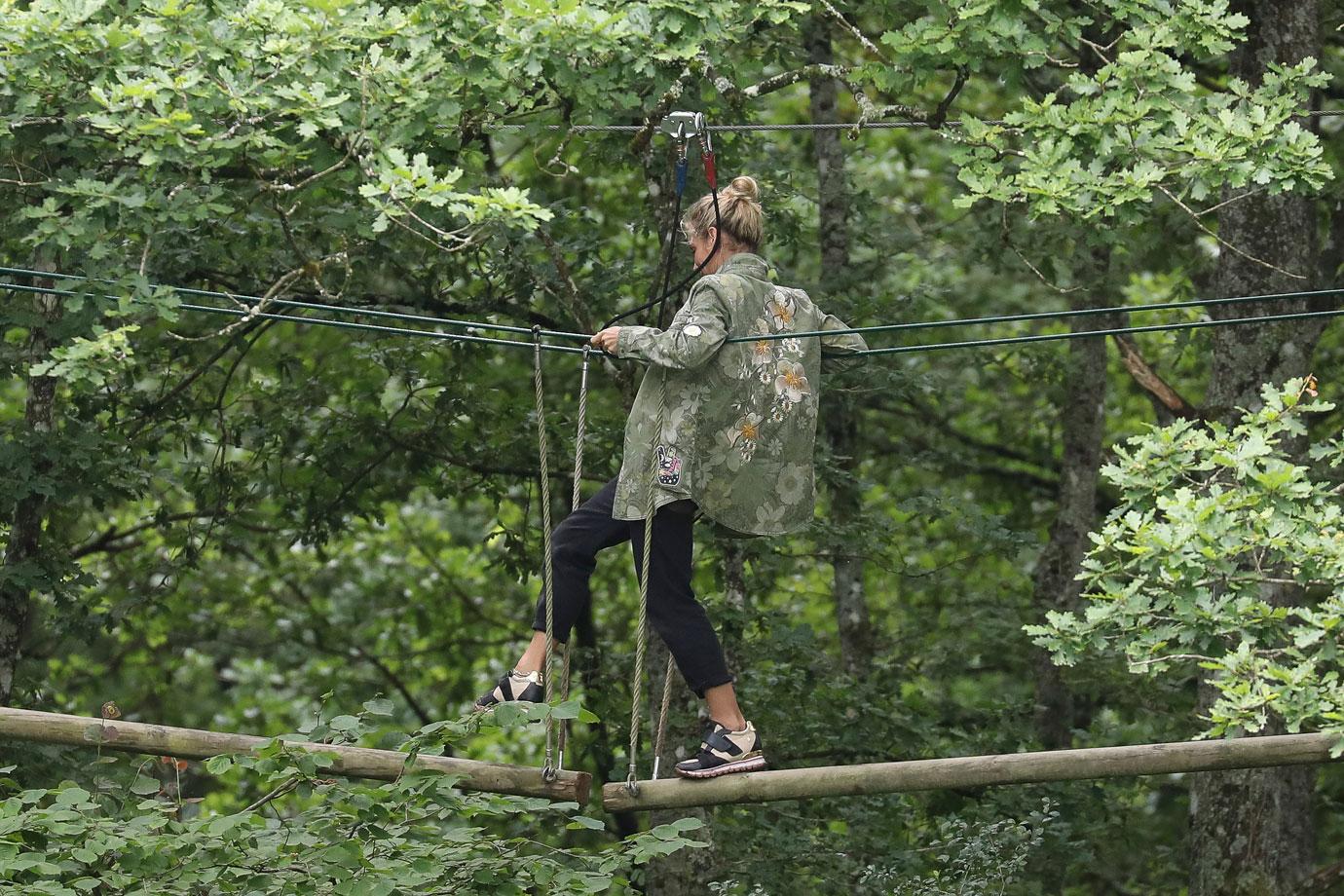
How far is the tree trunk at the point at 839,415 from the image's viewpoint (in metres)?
8.09

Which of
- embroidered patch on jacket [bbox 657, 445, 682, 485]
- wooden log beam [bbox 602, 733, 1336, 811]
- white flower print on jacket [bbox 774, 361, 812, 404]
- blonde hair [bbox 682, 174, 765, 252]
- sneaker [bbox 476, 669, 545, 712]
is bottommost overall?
wooden log beam [bbox 602, 733, 1336, 811]

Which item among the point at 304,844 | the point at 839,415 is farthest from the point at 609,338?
the point at 839,415

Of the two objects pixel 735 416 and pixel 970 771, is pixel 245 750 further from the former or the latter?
pixel 970 771

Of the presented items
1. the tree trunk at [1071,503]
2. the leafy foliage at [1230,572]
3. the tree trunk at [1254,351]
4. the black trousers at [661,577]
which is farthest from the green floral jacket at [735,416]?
the tree trunk at [1071,503]

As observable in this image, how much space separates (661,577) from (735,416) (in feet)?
1.54

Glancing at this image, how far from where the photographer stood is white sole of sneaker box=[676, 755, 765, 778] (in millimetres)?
4762

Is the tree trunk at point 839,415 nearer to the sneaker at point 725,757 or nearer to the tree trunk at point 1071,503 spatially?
the tree trunk at point 1071,503

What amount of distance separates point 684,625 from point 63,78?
2441 mm

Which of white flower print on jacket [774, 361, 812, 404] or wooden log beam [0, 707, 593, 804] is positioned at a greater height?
white flower print on jacket [774, 361, 812, 404]

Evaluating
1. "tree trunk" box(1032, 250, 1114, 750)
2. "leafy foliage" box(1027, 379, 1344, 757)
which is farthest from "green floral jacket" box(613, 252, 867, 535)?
"tree trunk" box(1032, 250, 1114, 750)

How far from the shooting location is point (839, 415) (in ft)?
27.6

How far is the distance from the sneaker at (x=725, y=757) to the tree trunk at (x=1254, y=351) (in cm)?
261

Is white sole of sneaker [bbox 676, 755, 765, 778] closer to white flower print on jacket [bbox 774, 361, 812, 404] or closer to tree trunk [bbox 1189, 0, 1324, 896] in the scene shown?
white flower print on jacket [bbox 774, 361, 812, 404]

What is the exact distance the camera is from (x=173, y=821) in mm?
4980
